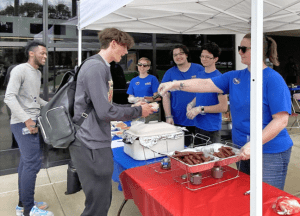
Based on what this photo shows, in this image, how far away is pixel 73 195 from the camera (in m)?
3.08

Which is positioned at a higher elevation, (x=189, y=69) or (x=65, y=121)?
(x=189, y=69)

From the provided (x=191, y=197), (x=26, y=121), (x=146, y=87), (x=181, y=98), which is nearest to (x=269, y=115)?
(x=191, y=197)

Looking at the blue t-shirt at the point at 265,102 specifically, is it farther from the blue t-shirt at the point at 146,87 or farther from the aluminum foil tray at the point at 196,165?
the blue t-shirt at the point at 146,87

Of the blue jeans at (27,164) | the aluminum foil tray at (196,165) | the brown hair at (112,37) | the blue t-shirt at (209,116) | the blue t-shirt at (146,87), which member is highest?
the brown hair at (112,37)

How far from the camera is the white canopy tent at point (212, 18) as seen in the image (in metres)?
1.11

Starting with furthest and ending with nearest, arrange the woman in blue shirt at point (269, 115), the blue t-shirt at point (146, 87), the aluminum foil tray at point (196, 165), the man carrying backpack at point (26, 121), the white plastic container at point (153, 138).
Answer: the blue t-shirt at point (146, 87), the man carrying backpack at point (26, 121), the white plastic container at point (153, 138), the woman in blue shirt at point (269, 115), the aluminum foil tray at point (196, 165)

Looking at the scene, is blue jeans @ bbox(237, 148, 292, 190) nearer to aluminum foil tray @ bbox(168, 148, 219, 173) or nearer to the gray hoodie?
Result: aluminum foil tray @ bbox(168, 148, 219, 173)

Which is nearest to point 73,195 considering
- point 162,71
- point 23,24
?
point 23,24

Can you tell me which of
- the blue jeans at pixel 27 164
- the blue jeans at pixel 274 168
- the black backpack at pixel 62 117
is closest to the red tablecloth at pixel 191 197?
the blue jeans at pixel 274 168

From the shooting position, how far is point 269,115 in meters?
1.58

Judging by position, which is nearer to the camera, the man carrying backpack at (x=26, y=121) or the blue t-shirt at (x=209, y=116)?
the man carrying backpack at (x=26, y=121)

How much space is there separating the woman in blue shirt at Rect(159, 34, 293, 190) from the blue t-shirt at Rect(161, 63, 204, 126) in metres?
1.18

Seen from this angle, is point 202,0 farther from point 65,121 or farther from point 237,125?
point 65,121

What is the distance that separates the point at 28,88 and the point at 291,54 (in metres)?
13.5
